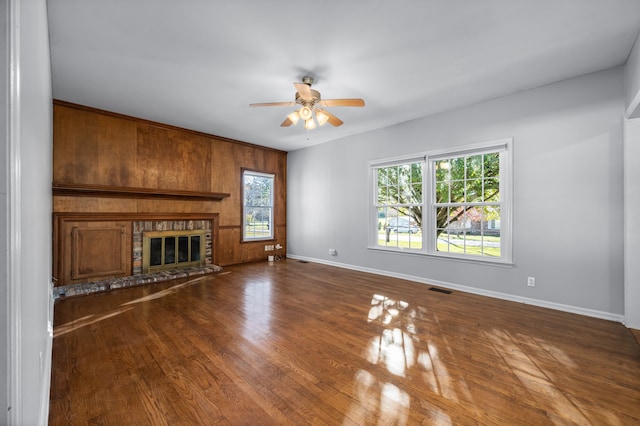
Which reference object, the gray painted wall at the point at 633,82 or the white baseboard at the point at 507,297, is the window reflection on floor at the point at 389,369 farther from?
the gray painted wall at the point at 633,82

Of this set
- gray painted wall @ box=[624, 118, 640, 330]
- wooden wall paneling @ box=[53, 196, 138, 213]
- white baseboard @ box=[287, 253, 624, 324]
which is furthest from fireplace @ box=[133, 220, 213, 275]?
gray painted wall @ box=[624, 118, 640, 330]

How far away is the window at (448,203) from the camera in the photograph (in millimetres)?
4023

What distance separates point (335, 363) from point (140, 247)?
432 cm

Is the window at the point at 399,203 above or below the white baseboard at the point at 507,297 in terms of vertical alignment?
above

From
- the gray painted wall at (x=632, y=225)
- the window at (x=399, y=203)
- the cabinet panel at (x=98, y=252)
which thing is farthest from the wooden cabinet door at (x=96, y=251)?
the gray painted wall at (x=632, y=225)

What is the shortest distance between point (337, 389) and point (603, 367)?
2159mm

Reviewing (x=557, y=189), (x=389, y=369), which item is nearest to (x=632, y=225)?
(x=557, y=189)

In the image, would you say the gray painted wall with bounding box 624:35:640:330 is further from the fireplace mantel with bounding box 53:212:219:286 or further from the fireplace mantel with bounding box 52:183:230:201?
the fireplace mantel with bounding box 53:212:219:286

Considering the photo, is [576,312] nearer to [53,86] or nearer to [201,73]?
[201,73]

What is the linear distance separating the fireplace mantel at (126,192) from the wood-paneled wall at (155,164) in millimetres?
82

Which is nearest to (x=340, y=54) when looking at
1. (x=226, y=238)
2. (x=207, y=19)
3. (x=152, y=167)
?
(x=207, y=19)

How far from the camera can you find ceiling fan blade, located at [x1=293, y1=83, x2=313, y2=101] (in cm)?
290

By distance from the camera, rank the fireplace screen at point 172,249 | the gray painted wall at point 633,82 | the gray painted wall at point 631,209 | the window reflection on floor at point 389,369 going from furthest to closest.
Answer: the fireplace screen at point 172,249
the gray painted wall at point 631,209
the gray painted wall at point 633,82
the window reflection on floor at point 389,369

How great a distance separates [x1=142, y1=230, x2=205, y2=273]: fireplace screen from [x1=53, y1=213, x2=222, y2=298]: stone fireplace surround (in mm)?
86
